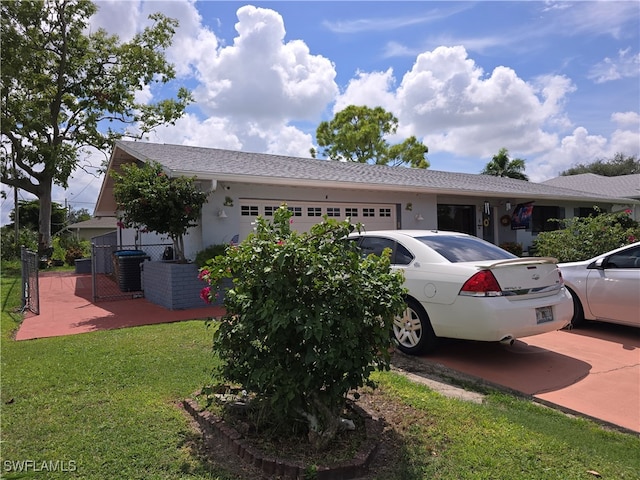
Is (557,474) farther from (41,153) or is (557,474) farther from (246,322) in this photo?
(41,153)

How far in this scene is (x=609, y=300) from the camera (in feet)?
21.4

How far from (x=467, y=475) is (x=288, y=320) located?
153cm

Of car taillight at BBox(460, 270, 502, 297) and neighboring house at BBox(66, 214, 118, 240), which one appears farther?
neighboring house at BBox(66, 214, 118, 240)

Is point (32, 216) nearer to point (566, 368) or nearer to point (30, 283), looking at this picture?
point (30, 283)

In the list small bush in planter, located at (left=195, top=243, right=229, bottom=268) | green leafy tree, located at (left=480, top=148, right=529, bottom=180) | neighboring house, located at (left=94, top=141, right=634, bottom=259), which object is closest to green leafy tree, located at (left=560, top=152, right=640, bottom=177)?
green leafy tree, located at (left=480, top=148, right=529, bottom=180)

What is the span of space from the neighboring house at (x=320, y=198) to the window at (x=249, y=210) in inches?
1.0

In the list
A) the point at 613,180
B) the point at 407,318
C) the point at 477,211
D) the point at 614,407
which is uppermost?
the point at 613,180

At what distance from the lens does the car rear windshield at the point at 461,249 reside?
5.74 meters

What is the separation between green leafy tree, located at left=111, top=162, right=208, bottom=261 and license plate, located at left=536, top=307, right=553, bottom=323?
687cm

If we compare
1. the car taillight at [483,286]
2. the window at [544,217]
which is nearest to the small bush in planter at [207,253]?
the car taillight at [483,286]

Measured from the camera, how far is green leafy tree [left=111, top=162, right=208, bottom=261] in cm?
909

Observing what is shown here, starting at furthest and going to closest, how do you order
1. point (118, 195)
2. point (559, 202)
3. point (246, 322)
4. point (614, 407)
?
1. point (559, 202)
2. point (118, 195)
3. point (614, 407)
4. point (246, 322)

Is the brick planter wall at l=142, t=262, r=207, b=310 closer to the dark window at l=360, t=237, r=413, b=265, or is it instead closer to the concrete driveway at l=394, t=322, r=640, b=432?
the dark window at l=360, t=237, r=413, b=265

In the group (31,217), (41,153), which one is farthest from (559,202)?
(31,217)
